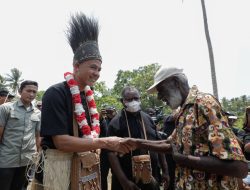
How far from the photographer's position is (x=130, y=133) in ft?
14.3

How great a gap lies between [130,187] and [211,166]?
2.00 metres

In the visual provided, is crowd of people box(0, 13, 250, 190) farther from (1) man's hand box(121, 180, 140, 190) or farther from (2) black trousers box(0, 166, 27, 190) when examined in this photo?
(2) black trousers box(0, 166, 27, 190)

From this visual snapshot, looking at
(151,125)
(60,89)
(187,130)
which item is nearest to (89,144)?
(60,89)

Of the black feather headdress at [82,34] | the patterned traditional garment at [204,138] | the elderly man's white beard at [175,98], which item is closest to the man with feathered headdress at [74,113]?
the black feather headdress at [82,34]

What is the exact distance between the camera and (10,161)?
4.80 m

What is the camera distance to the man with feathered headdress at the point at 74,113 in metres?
2.77

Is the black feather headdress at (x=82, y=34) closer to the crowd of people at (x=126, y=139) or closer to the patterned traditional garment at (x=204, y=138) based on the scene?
the crowd of people at (x=126, y=139)

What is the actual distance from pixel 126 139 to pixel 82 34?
1.30 metres

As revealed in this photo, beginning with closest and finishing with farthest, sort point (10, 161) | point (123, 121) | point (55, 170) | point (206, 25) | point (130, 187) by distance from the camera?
point (55, 170) → point (130, 187) → point (123, 121) → point (10, 161) → point (206, 25)

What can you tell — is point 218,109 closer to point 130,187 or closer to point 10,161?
point 130,187

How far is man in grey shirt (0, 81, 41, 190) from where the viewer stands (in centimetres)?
477

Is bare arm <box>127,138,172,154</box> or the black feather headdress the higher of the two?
the black feather headdress

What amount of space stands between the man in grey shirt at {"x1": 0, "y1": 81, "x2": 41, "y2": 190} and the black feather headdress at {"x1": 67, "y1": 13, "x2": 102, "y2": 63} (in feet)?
7.15

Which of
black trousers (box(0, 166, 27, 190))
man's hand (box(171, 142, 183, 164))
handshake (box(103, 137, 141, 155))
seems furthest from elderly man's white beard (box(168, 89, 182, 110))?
black trousers (box(0, 166, 27, 190))
